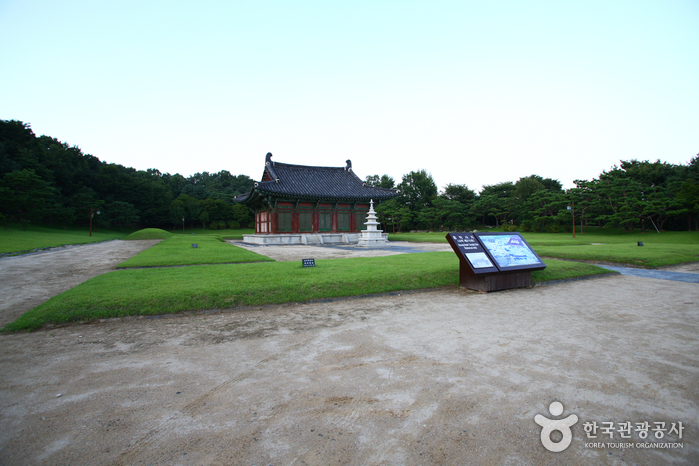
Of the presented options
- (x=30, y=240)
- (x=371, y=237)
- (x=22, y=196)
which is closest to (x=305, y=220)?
(x=371, y=237)

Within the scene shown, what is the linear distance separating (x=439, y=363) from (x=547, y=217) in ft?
135

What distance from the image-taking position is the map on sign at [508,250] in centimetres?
817

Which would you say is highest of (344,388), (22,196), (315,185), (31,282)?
(315,185)

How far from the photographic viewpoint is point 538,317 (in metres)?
5.64

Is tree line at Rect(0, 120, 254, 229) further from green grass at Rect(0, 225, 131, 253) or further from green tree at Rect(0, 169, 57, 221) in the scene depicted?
green grass at Rect(0, 225, 131, 253)

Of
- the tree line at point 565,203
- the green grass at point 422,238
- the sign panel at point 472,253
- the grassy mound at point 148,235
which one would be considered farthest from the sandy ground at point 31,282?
the tree line at point 565,203

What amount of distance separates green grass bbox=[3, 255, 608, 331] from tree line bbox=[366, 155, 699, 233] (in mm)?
27116

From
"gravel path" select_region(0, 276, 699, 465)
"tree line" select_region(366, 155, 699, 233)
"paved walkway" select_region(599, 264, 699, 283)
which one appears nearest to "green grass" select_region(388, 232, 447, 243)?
"tree line" select_region(366, 155, 699, 233)

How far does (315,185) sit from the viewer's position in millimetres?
30594

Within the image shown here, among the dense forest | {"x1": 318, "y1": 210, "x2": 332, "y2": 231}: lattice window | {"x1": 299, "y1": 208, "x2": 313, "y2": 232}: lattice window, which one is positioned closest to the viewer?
{"x1": 299, "y1": 208, "x2": 313, "y2": 232}: lattice window

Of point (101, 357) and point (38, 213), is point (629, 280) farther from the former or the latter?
point (38, 213)

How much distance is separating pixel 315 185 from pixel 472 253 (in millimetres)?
24013

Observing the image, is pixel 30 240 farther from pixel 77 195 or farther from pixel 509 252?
pixel 509 252

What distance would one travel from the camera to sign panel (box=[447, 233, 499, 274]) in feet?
25.1
